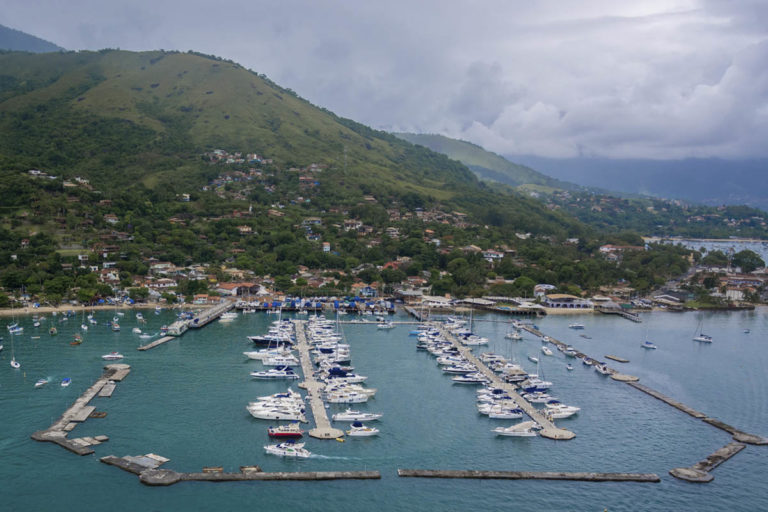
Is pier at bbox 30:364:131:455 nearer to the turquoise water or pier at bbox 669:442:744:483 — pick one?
the turquoise water

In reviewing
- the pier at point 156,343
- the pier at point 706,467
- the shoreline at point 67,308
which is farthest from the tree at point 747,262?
the pier at point 156,343

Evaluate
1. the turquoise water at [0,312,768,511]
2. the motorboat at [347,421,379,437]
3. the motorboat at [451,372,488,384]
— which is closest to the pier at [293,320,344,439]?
the motorboat at [347,421,379,437]

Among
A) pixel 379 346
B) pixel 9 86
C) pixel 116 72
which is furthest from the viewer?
pixel 116 72

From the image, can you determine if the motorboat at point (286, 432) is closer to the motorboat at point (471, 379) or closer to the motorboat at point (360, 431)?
the motorboat at point (360, 431)

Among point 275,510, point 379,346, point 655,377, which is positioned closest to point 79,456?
point 275,510

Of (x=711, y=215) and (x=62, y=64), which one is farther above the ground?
(x=62, y=64)

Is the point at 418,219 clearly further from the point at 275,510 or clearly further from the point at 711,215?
the point at 711,215

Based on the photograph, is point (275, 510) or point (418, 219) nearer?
point (275, 510)
